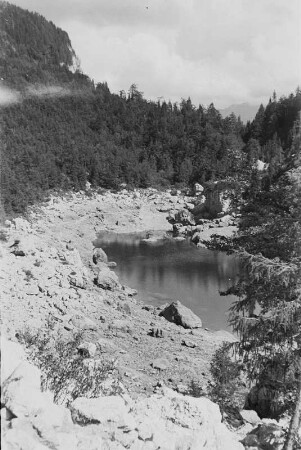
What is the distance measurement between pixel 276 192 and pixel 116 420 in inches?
256

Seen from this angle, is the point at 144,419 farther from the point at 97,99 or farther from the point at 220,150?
the point at 97,99

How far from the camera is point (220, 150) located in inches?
3649

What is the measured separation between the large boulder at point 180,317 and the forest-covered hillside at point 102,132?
3599 cm

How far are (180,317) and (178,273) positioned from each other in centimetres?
1466

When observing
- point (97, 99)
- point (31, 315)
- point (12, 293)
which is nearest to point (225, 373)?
point (31, 315)

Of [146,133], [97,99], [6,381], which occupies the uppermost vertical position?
[97,99]

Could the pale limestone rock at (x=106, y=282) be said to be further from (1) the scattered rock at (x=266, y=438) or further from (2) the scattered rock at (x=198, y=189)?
(2) the scattered rock at (x=198, y=189)

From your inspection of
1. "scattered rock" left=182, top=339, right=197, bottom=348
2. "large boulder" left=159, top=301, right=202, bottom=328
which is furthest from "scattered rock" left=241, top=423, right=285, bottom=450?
"large boulder" left=159, top=301, right=202, bottom=328

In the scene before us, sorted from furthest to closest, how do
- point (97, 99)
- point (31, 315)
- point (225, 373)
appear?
point (97, 99)
point (31, 315)
point (225, 373)

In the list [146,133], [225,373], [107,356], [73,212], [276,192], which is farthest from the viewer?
[146,133]

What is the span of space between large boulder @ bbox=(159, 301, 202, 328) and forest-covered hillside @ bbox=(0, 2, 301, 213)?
36.0 meters

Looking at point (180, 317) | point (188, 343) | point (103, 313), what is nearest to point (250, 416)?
point (188, 343)

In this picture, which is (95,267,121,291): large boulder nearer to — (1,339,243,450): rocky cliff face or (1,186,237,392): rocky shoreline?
(1,186,237,392): rocky shoreline

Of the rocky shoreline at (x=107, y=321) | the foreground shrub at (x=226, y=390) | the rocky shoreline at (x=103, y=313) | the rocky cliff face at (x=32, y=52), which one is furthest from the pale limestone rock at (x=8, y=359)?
the rocky cliff face at (x=32, y=52)
